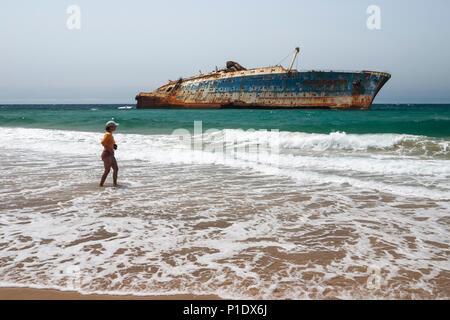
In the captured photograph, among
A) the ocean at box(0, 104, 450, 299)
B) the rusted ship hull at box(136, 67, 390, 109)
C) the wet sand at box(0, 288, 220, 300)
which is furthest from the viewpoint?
the rusted ship hull at box(136, 67, 390, 109)

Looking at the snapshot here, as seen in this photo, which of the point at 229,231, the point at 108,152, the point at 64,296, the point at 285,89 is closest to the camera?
the point at 64,296

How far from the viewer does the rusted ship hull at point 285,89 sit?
43688 mm

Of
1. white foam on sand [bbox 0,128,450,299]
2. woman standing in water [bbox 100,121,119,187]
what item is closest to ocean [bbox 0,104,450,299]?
white foam on sand [bbox 0,128,450,299]

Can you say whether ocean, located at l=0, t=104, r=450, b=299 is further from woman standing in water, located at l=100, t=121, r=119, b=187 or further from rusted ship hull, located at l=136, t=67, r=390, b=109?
rusted ship hull, located at l=136, t=67, r=390, b=109

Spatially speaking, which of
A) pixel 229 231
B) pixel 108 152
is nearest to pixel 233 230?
pixel 229 231

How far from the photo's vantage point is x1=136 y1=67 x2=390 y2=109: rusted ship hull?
143ft

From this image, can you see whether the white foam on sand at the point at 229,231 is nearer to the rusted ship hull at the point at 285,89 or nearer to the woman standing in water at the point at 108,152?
the woman standing in water at the point at 108,152

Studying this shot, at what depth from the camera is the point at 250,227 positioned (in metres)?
4.10

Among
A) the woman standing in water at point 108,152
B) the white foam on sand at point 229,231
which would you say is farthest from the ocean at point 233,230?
the woman standing in water at point 108,152

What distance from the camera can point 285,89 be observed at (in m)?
45.8

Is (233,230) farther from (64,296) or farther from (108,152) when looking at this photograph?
(108,152)
